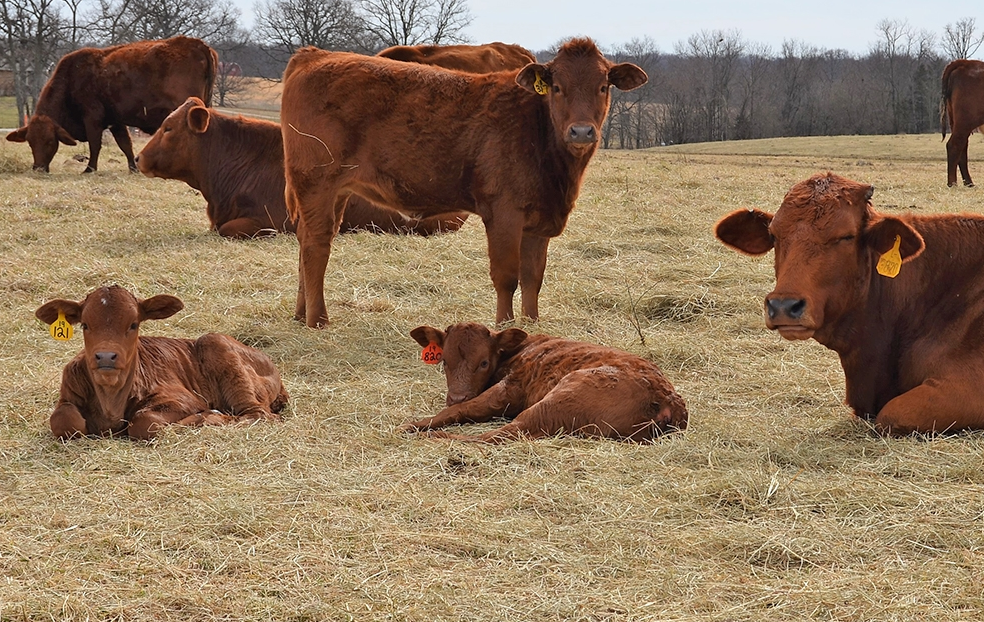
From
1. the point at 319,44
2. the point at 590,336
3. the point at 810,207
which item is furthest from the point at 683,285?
the point at 319,44

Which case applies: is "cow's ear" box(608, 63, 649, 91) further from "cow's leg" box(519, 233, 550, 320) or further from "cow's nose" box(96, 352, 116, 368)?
"cow's nose" box(96, 352, 116, 368)

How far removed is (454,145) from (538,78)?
2.57 ft

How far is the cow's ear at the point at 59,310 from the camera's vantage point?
5.31 metres

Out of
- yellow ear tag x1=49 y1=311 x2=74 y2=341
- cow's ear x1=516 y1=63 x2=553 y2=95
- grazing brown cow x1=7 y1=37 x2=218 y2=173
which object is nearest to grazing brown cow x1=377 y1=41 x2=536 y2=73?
cow's ear x1=516 y1=63 x2=553 y2=95

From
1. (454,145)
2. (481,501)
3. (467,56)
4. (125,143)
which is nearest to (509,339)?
(481,501)

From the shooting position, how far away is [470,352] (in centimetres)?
590

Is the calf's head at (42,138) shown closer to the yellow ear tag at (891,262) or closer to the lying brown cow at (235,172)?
the lying brown cow at (235,172)

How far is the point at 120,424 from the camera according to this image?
5398mm

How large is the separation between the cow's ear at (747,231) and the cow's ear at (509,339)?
4.13 ft

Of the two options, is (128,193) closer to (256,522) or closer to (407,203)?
(407,203)

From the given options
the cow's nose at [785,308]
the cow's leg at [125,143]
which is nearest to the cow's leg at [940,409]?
the cow's nose at [785,308]

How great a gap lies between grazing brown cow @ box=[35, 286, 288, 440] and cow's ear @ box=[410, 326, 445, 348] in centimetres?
85

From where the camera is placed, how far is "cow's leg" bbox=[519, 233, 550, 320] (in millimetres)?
8148

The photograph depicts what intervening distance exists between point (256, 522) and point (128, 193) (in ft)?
38.0
